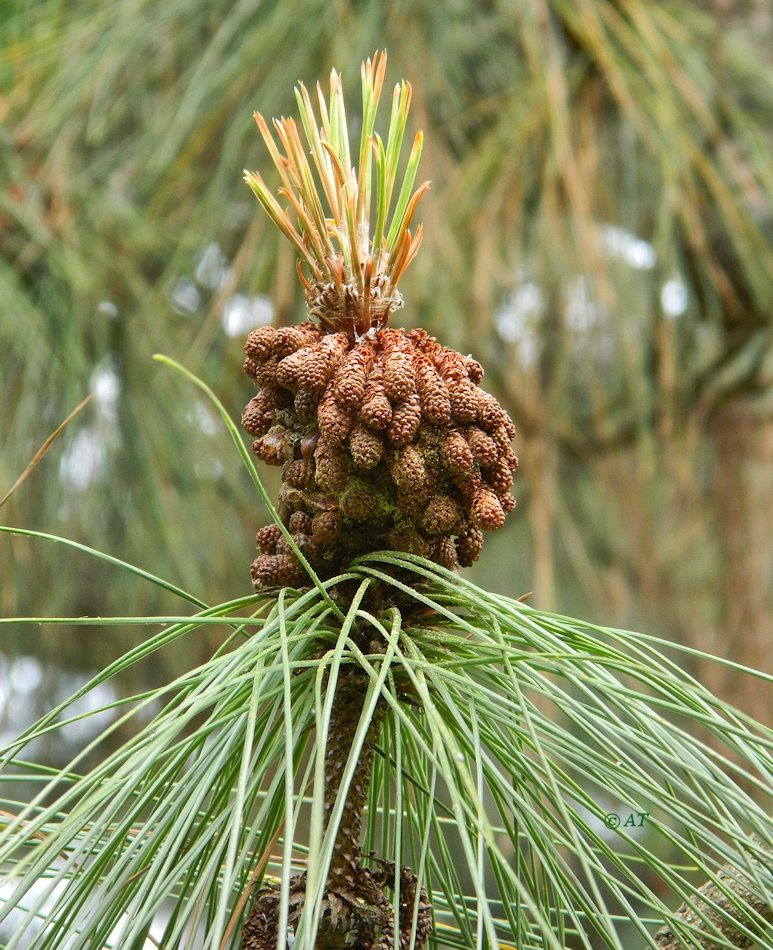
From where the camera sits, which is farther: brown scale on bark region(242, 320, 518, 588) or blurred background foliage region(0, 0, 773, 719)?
blurred background foliage region(0, 0, 773, 719)

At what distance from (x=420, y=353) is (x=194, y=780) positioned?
7.3 inches

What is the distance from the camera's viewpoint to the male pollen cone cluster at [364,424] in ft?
1.43

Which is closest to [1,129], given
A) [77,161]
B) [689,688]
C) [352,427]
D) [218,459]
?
[77,161]

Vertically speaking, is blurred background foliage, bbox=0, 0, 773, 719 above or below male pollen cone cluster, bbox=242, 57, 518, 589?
above

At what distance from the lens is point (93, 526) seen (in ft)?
3.72

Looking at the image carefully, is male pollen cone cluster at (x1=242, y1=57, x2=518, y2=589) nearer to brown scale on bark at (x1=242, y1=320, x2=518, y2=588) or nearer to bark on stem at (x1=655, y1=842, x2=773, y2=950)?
brown scale on bark at (x1=242, y1=320, x2=518, y2=588)

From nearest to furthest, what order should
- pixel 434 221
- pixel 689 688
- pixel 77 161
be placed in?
pixel 689 688, pixel 434 221, pixel 77 161

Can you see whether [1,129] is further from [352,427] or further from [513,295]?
[352,427]

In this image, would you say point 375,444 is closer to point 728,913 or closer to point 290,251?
point 728,913

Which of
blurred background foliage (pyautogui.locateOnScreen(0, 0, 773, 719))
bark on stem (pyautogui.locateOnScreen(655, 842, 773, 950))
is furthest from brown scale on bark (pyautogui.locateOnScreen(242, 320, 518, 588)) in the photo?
blurred background foliage (pyautogui.locateOnScreen(0, 0, 773, 719))

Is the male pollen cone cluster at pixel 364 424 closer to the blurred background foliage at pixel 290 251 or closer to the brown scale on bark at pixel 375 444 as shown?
the brown scale on bark at pixel 375 444

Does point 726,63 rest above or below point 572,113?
above

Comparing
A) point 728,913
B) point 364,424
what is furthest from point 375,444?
point 728,913

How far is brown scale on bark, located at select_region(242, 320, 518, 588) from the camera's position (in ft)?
1.43
